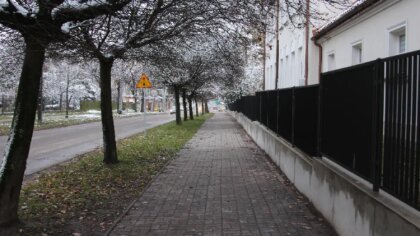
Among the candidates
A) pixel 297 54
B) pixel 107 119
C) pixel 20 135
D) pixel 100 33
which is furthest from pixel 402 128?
pixel 297 54

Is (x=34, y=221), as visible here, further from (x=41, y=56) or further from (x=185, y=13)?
(x=185, y=13)

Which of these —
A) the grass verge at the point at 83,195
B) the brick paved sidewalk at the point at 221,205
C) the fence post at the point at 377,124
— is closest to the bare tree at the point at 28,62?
the grass verge at the point at 83,195

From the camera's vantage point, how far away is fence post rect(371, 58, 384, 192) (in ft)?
15.7

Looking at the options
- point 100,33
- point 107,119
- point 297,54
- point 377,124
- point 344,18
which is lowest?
point 107,119

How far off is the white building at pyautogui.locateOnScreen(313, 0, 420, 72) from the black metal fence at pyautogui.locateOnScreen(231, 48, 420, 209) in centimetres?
391

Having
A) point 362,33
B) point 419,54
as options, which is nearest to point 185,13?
point 419,54

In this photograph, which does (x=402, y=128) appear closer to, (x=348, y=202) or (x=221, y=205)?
(x=348, y=202)

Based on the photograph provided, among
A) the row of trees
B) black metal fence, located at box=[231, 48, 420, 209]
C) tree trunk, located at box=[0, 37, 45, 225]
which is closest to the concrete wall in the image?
black metal fence, located at box=[231, 48, 420, 209]

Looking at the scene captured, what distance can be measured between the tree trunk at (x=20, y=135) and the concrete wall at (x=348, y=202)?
3.72 m

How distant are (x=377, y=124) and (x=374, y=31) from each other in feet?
29.2

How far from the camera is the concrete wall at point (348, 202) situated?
402cm

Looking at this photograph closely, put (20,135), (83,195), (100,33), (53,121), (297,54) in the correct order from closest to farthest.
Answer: (20,135) → (83,195) → (100,33) → (297,54) → (53,121)

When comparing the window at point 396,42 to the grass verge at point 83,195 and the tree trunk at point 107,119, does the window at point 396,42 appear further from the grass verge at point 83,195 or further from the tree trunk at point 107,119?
the tree trunk at point 107,119

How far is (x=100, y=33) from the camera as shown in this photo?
9.30 meters
